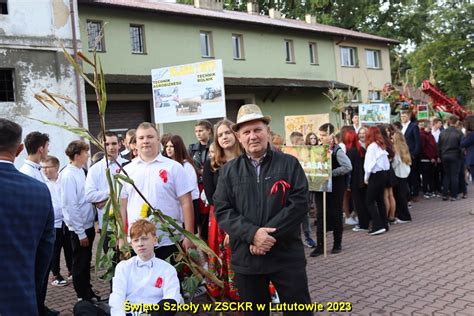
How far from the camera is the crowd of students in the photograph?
4.38 meters

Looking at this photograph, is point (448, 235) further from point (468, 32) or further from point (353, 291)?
point (468, 32)

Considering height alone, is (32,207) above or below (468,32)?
below

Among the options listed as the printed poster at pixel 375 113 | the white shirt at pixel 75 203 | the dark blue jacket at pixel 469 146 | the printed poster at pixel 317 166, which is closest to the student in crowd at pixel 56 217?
the white shirt at pixel 75 203

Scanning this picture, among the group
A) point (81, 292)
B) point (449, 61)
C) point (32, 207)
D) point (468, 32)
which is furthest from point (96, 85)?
point (468, 32)

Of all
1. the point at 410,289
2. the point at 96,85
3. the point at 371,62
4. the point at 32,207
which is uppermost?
the point at 371,62

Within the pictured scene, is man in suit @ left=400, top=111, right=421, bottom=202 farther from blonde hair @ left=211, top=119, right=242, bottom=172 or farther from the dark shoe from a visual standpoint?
blonde hair @ left=211, top=119, right=242, bottom=172

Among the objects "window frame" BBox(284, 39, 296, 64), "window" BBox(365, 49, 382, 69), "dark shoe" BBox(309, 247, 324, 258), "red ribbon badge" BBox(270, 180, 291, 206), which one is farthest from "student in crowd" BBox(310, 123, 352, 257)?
"window" BBox(365, 49, 382, 69)

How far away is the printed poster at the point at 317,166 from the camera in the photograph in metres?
7.08

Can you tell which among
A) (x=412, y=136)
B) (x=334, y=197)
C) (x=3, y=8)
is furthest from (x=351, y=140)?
(x=3, y=8)

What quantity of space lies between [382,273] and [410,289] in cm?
71

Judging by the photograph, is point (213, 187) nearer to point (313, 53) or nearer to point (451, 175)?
point (451, 175)

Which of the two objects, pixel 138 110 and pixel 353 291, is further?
pixel 138 110

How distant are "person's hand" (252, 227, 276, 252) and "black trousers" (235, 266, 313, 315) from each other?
10.0 inches

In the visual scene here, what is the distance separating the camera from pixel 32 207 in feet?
9.02
